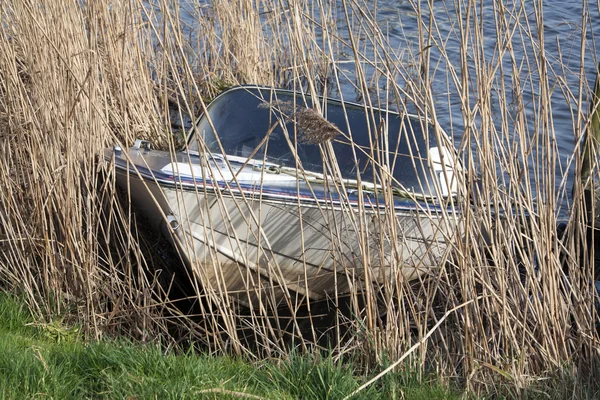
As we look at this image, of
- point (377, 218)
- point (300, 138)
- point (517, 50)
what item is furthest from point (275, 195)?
point (517, 50)

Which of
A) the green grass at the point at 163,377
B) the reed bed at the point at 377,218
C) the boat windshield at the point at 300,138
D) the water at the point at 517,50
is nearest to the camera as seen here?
the green grass at the point at 163,377

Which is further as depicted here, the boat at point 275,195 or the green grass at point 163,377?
the boat at point 275,195

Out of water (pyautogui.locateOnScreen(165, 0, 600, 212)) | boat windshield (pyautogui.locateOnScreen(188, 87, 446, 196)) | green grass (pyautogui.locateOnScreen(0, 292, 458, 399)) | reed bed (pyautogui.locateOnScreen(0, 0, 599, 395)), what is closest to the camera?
green grass (pyautogui.locateOnScreen(0, 292, 458, 399))

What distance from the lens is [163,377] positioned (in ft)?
8.71

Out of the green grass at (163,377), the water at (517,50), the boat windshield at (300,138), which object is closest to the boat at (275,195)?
the boat windshield at (300,138)

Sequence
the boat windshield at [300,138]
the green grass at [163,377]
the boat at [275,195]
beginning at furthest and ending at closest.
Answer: the boat windshield at [300,138] → the boat at [275,195] → the green grass at [163,377]

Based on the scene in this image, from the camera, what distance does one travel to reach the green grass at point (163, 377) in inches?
99.2

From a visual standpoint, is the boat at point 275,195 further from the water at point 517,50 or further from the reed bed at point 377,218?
the water at point 517,50

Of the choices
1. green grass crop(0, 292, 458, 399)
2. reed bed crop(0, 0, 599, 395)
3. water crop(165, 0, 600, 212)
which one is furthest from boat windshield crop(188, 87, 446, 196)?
water crop(165, 0, 600, 212)

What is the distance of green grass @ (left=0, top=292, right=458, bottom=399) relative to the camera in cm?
252

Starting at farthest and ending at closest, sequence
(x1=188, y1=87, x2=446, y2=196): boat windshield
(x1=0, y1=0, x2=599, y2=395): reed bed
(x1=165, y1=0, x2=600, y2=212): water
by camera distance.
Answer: (x1=165, y1=0, x2=600, y2=212): water → (x1=188, y1=87, x2=446, y2=196): boat windshield → (x1=0, y1=0, x2=599, y2=395): reed bed

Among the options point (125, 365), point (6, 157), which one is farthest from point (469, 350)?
point (6, 157)

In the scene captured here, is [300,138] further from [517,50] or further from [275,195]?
[517,50]

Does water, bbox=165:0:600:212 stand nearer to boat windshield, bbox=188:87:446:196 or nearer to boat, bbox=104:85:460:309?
boat windshield, bbox=188:87:446:196
